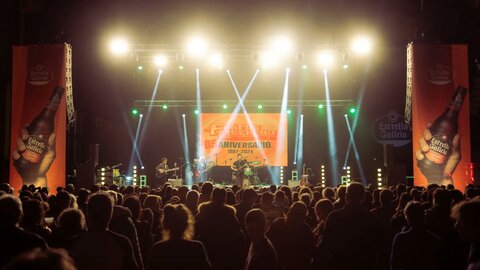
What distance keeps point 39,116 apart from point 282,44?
8.32 meters

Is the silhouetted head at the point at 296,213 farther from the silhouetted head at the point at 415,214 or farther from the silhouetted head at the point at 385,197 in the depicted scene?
the silhouetted head at the point at 385,197

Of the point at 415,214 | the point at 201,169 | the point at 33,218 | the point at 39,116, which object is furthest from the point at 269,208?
the point at 201,169

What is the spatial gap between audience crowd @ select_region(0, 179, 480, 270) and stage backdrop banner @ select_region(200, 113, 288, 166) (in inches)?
665

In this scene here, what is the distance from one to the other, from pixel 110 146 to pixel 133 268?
2101 cm

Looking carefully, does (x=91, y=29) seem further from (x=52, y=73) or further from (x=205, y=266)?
(x=205, y=266)

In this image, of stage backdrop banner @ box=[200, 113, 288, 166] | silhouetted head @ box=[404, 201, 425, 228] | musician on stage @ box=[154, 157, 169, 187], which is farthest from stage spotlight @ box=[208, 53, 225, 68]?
silhouetted head @ box=[404, 201, 425, 228]

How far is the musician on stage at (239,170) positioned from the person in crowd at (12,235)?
18611 millimetres

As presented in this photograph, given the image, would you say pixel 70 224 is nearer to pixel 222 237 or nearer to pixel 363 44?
pixel 222 237

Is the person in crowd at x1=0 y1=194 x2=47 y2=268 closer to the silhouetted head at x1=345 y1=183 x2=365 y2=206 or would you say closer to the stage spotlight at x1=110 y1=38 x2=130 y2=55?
the silhouetted head at x1=345 y1=183 x2=365 y2=206

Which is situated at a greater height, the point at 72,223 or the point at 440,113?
the point at 440,113

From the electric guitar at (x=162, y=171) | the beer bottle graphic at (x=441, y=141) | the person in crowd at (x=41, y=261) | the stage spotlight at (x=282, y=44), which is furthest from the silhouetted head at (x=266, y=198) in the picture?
the electric guitar at (x=162, y=171)

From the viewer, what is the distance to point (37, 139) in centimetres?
1429

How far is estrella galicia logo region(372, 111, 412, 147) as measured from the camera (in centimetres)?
2134

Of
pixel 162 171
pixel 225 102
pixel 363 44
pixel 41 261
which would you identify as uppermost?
pixel 363 44
